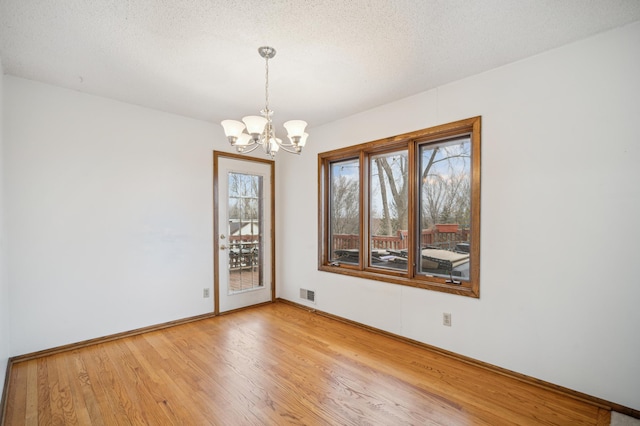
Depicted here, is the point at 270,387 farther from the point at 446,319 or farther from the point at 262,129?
the point at 262,129

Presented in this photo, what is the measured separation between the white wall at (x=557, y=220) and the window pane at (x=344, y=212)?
110 cm

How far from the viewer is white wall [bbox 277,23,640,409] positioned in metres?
1.99

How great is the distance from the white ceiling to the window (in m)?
0.68

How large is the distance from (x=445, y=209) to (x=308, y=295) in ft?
7.48

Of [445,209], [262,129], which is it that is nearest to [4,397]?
[262,129]

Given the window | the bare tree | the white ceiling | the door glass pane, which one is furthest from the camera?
the door glass pane

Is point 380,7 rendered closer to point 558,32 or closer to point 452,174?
point 558,32

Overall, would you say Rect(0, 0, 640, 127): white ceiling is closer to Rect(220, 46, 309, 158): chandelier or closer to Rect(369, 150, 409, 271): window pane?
Rect(220, 46, 309, 158): chandelier

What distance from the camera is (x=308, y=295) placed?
166 inches

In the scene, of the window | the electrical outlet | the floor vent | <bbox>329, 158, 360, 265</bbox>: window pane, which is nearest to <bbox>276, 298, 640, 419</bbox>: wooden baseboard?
the electrical outlet

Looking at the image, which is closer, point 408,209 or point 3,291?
point 3,291

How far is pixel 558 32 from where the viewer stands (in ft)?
6.72

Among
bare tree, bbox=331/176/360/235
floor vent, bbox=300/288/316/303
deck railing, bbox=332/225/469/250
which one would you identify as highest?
bare tree, bbox=331/176/360/235

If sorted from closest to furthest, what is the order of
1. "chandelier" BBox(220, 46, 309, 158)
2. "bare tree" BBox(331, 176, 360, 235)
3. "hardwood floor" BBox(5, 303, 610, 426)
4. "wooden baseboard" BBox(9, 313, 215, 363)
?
"hardwood floor" BBox(5, 303, 610, 426) → "chandelier" BBox(220, 46, 309, 158) → "wooden baseboard" BBox(9, 313, 215, 363) → "bare tree" BBox(331, 176, 360, 235)
